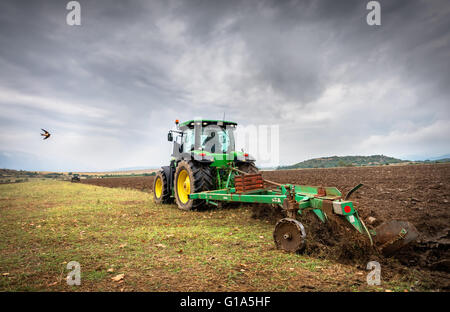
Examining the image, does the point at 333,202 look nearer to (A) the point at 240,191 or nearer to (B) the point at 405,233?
(B) the point at 405,233

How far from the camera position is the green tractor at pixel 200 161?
686cm

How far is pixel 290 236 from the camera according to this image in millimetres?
3398

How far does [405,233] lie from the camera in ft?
9.80

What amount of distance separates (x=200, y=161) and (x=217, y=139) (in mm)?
1324

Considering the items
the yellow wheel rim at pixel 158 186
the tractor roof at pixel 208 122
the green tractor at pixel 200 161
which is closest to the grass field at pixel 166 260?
the green tractor at pixel 200 161

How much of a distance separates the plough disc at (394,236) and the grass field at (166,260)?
1.40 ft

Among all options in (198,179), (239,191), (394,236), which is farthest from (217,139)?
(394,236)

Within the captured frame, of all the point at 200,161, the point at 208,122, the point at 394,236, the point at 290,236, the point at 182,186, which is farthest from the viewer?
the point at 182,186

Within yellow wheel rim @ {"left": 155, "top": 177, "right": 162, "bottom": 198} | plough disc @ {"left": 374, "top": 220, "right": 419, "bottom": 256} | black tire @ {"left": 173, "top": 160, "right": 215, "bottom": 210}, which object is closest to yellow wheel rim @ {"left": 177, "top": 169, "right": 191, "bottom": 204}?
black tire @ {"left": 173, "top": 160, "right": 215, "bottom": 210}

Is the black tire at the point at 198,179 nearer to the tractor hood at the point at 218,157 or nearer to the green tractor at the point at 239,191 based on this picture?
the green tractor at the point at 239,191

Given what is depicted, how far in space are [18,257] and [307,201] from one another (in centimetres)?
444

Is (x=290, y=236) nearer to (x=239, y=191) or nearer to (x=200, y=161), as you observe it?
(x=239, y=191)

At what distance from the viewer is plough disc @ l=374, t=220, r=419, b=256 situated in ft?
9.84
